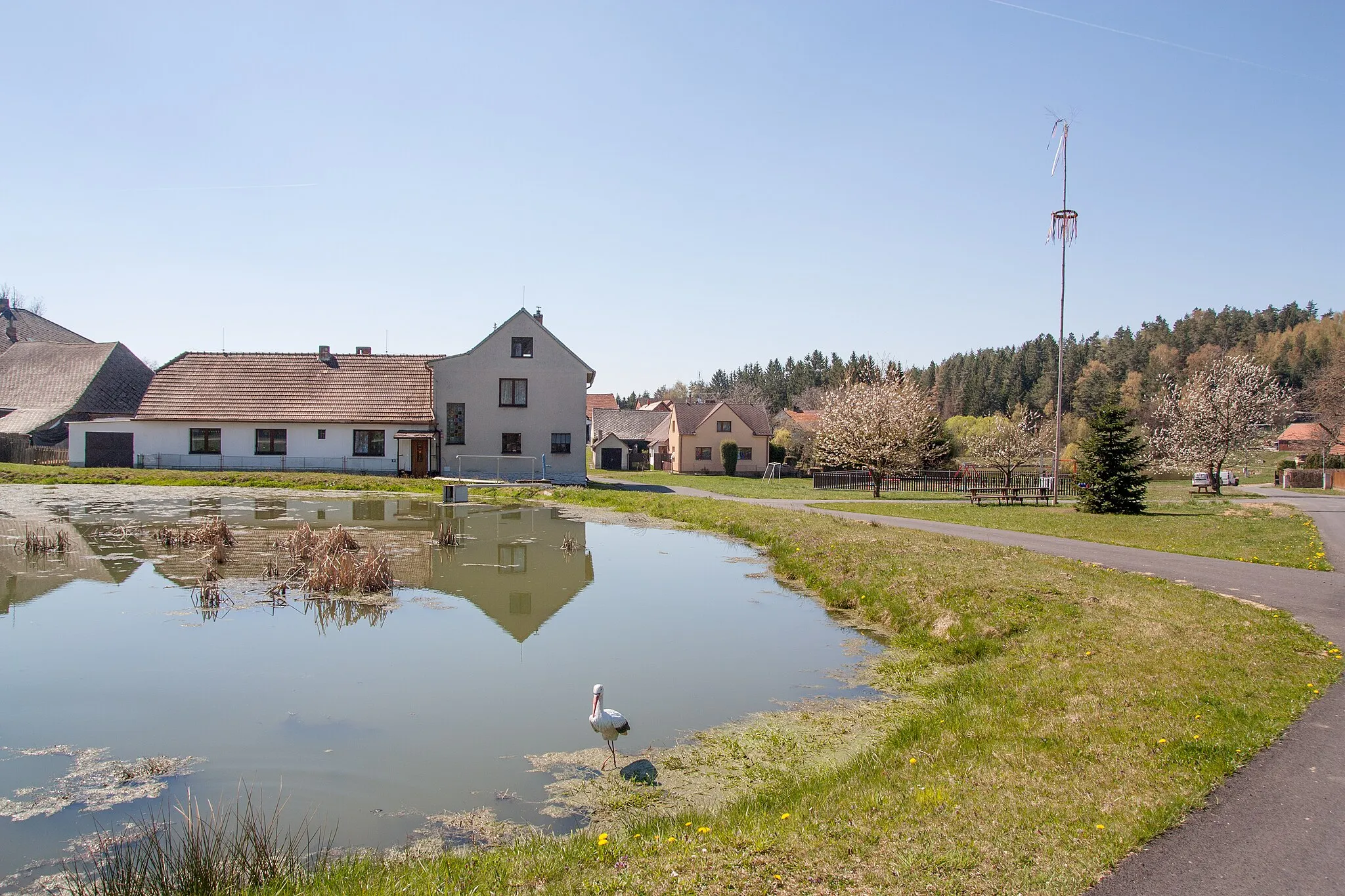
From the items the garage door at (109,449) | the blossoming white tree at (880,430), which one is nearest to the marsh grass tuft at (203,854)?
the blossoming white tree at (880,430)

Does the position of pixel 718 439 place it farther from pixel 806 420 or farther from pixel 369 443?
pixel 369 443

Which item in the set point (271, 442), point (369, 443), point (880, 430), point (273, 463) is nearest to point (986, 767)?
point (880, 430)

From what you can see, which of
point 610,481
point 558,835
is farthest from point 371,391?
point 558,835

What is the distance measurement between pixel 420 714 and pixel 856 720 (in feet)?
15.4

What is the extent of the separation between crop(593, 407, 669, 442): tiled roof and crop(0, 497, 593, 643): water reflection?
53009 millimetres

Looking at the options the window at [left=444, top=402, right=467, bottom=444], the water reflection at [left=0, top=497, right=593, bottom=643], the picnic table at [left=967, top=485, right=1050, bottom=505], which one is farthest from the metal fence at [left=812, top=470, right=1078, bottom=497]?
the water reflection at [left=0, top=497, right=593, bottom=643]

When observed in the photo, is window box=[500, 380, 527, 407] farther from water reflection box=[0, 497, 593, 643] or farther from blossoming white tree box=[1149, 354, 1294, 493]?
blossoming white tree box=[1149, 354, 1294, 493]

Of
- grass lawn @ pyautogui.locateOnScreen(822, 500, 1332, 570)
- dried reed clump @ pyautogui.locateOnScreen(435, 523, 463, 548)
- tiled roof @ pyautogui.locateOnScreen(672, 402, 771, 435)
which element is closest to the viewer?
grass lawn @ pyautogui.locateOnScreen(822, 500, 1332, 570)

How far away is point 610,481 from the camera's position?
49125 mm

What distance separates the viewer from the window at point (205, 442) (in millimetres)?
43656

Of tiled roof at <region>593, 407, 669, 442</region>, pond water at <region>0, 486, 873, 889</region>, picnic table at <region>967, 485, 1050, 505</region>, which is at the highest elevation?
tiled roof at <region>593, 407, 669, 442</region>

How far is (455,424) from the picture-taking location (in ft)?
143

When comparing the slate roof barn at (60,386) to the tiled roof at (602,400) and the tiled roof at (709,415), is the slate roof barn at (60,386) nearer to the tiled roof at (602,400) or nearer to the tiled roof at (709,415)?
the tiled roof at (709,415)

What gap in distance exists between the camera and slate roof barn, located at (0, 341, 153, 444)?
48.7m
